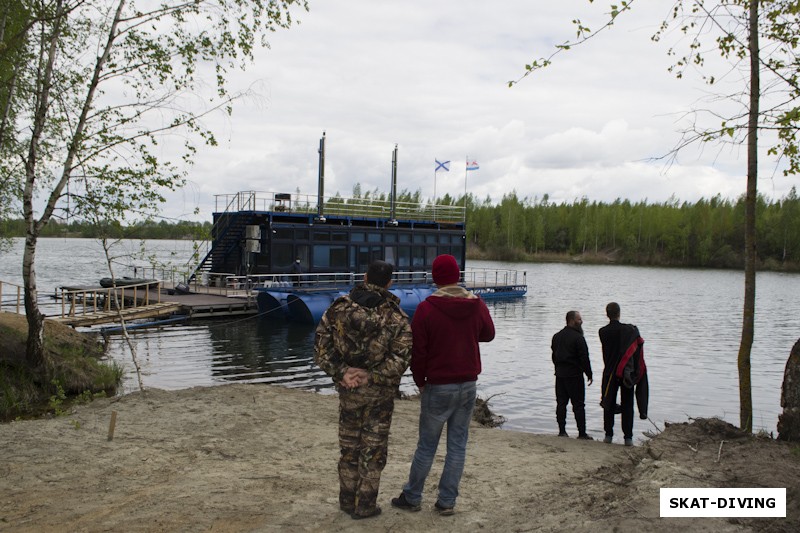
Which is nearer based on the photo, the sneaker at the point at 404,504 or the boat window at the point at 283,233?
the sneaker at the point at 404,504

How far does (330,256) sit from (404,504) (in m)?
25.2

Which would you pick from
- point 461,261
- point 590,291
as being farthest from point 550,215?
point 461,261

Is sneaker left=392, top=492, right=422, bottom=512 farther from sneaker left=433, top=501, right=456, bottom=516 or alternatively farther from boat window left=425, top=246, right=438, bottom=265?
boat window left=425, top=246, right=438, bottom=265

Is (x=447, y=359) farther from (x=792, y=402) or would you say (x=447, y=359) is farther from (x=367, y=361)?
(x=792, y=402)

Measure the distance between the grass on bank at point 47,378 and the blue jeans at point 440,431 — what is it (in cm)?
622

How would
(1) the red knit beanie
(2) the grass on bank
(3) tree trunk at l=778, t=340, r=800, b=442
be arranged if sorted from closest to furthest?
(1) the red knit beanie
(3) tree trunk at l=778, t=340, r=800, b=442
(2) the grass on bank

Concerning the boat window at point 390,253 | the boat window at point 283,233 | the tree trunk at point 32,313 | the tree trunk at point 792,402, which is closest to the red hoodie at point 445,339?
the tree trunk at point 792,402

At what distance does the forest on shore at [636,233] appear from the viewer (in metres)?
88.1

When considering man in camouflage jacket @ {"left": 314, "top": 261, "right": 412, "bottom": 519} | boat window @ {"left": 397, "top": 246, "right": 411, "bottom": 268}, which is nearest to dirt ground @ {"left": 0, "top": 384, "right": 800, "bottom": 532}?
man in camouflage jacket @ {"left": 314, "top": 261, "right": 412, "bottom": 519}

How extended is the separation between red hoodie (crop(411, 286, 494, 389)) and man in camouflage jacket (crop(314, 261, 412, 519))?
11 cm

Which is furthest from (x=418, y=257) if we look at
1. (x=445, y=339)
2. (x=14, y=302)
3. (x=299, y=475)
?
(x=445, y=339)

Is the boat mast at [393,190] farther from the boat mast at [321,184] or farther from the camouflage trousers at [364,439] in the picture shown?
the camouflage trousers at [364,439]

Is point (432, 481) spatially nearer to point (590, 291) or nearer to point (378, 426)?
point (378, 426)

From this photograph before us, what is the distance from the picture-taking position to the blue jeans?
463cm
